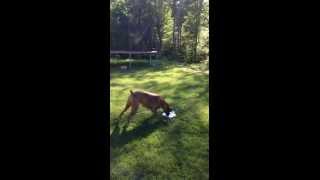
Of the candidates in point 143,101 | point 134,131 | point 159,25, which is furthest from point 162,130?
point 159,25

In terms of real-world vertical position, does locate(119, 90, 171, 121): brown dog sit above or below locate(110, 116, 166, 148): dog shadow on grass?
above

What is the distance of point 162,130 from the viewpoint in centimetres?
382

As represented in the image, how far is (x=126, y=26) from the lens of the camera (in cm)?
450

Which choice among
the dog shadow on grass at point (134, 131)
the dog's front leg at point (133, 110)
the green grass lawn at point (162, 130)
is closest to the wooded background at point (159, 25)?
the green grass lawn at point (162, 130)

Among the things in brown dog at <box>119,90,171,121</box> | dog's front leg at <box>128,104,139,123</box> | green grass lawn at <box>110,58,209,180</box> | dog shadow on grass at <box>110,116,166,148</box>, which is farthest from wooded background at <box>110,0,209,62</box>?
dog shadow on grass at <box>110,116,166,148</box>

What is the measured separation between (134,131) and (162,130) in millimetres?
301

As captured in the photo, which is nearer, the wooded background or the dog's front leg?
the wooded background

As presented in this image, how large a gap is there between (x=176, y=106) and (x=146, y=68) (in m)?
0.65

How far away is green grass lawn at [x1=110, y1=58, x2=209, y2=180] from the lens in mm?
2906

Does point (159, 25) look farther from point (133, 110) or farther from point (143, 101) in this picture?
point (133, 110)

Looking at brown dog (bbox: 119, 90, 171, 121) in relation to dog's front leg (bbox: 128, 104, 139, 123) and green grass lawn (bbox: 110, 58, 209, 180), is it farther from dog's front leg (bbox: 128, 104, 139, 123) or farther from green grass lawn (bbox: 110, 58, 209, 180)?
green grass lawn (bbox: 110, 58, 209, 180)
